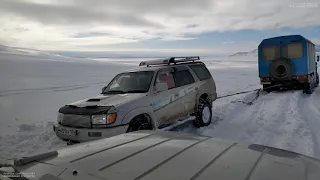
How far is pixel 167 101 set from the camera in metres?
5.55

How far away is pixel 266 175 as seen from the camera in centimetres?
154

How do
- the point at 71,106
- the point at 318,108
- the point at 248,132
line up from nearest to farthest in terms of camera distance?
the point at 71,106 → the point at 248,132 → the point at 318,108

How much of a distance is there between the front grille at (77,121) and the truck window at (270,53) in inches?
428

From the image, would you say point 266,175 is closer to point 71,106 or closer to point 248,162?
point 248,162

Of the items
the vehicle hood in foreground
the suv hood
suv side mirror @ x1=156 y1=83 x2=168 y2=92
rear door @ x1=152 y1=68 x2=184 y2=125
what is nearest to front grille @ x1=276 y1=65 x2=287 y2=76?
rear door @ x1=152 y1=68 x2=184 y2=125

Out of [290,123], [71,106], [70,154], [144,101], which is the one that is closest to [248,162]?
[70,154]

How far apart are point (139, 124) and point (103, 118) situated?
825 mm

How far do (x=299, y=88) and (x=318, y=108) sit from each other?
4.53m

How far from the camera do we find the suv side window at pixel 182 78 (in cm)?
610

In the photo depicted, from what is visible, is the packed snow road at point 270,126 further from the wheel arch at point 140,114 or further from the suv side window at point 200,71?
the wheel arch at point 140,114

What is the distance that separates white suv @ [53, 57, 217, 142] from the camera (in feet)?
14.2

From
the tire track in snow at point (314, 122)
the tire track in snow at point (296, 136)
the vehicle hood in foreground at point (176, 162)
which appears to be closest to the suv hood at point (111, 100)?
the vehicle hood in foreground at point (176, 162)

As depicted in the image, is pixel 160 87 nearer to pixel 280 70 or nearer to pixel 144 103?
pixel 144 103

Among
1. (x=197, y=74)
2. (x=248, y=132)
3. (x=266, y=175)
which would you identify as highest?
(x=197, y=74)
